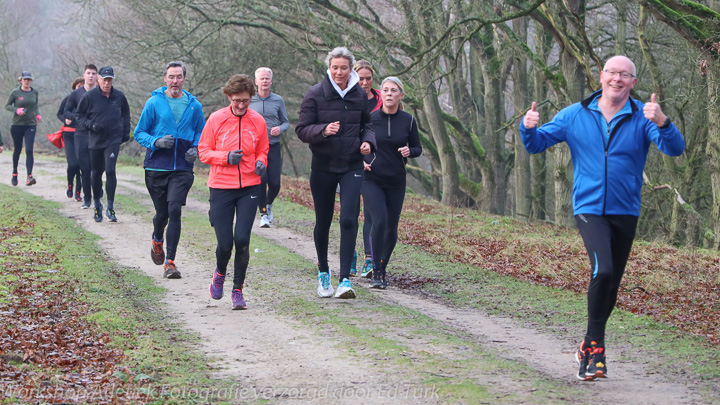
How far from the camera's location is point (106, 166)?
1252 cm

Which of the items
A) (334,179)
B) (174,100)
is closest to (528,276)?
(334,179)

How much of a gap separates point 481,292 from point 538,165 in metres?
16.3

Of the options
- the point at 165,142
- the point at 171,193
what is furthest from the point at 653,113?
the point at 171,193

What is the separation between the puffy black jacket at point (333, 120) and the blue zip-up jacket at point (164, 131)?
1.69 m

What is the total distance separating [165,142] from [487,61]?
1485cm

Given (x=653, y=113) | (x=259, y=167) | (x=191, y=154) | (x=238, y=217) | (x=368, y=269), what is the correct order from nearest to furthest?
(x=653, y=113)
(x=259, y=167)
(x=238, y=217)
(x=191, y=154)
(x=368, y=269)

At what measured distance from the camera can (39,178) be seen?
2106cm

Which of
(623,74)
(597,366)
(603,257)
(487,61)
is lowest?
(597,366)

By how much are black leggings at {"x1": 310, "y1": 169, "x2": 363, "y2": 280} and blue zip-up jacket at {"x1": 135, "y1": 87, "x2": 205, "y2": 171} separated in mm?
1765

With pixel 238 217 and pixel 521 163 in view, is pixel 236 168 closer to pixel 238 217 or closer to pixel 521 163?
pixel 238 217

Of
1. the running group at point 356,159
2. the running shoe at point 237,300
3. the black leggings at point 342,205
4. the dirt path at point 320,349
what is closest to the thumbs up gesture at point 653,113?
the running group at point 356,159

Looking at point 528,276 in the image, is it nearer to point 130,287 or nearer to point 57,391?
point 130,287

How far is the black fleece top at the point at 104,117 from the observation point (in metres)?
12.5

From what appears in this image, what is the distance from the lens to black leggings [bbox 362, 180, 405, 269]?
8.60 m
